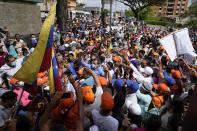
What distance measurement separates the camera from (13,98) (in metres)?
4.21

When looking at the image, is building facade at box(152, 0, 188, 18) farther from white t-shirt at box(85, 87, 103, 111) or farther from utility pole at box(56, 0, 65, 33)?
white t-shirt at box(85, 87, 103, 111)

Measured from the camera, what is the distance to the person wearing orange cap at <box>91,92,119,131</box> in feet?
12.9

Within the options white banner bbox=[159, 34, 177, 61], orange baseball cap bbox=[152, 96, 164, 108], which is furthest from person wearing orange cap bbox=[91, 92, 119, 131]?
white banner bbox=[159, 34, 177, 61]

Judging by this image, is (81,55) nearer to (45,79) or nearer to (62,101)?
(45,79)

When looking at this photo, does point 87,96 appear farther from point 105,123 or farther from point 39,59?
point 39,59

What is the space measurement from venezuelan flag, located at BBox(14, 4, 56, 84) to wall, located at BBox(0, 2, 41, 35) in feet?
46.4

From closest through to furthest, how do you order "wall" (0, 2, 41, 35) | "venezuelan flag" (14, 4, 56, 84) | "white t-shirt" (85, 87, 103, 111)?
"venezuelan flag" (14, 4, 56, 84) < "white t-shirt" (85, 87, 103, 111) < "wall" (0, 2, 41, 35)

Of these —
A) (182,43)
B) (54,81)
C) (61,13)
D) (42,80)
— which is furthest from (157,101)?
(61,13)

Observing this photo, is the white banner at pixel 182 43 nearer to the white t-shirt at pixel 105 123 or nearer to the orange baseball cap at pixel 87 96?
the orange baseball cap at pixel 87 96

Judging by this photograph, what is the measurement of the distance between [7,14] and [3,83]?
489 inches

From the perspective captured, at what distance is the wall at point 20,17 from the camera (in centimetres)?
1811

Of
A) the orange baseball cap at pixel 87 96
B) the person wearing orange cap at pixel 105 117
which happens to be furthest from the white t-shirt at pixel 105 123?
the orange baseball cap at pixel 87 96

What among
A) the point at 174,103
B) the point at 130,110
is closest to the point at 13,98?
the point at 130,110

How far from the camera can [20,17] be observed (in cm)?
1975
